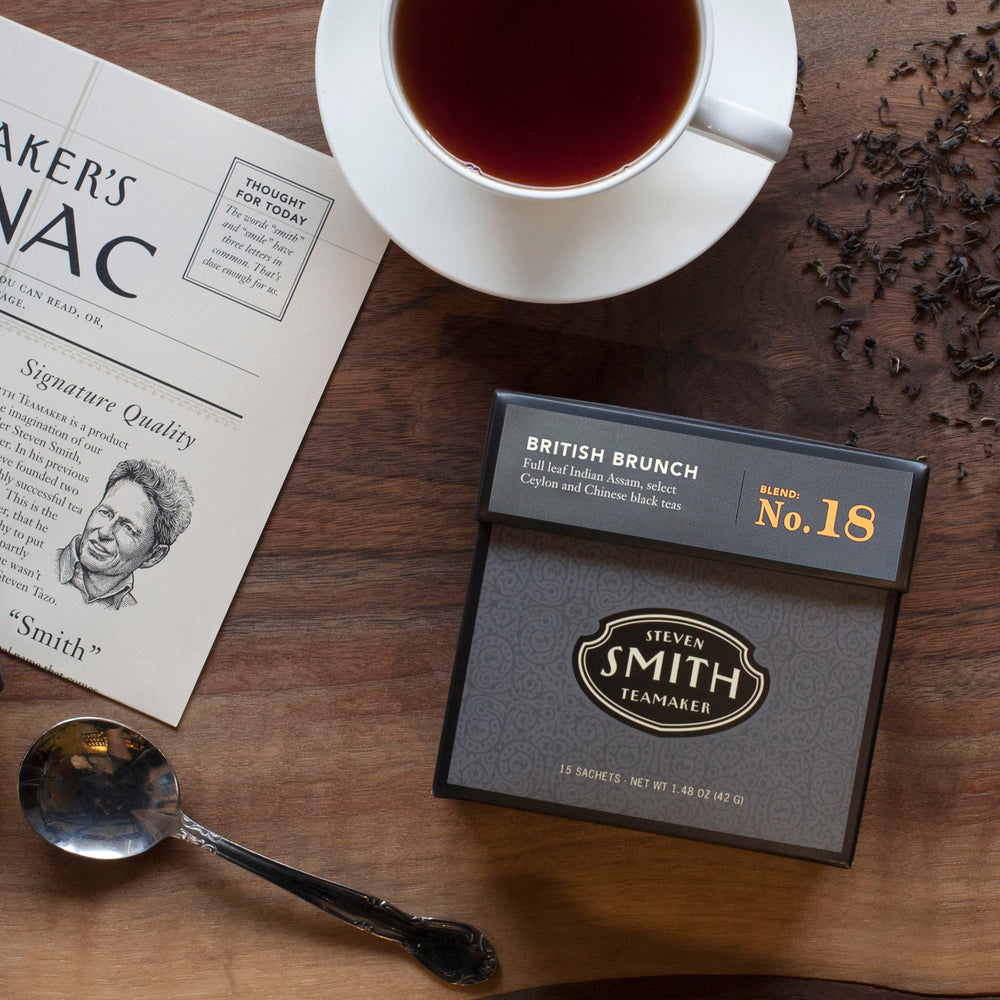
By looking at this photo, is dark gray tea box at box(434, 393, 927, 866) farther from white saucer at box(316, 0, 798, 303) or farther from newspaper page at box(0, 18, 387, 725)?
newspaper page at box(0, 18, 387, 725)

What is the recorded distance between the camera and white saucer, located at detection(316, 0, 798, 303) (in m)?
0.71

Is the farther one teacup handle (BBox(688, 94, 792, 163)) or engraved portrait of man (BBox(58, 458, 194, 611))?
engraved portrait of man (BBox(58, 458, 194, 611))

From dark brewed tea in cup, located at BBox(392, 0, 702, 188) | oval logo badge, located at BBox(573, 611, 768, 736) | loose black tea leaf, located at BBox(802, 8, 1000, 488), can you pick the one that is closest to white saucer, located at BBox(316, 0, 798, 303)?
dark brewed tea in cup, located at BBox(392, 0, 702, 188)

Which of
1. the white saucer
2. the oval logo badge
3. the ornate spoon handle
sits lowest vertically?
the ornate spoon handle

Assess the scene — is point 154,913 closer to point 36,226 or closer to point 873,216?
point 36,226

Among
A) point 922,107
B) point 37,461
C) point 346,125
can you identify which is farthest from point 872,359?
point 37,461

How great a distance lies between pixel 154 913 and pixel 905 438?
82 cm

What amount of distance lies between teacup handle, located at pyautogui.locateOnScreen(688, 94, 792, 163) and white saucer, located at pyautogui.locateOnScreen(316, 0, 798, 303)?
7cm

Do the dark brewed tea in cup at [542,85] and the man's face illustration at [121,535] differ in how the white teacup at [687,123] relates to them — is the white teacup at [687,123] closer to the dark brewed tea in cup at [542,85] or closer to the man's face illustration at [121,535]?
the dark brewed tea in cup at [542,85]

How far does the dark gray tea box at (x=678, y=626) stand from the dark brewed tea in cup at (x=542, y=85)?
19cm

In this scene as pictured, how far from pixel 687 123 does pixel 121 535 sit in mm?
603

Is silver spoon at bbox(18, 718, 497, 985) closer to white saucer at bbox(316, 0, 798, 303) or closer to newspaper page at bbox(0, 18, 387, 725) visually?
newspaper page at bbox(0, 18, 387, 725)

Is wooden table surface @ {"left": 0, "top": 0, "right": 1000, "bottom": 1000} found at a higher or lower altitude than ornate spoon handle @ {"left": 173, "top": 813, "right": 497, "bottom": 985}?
higher

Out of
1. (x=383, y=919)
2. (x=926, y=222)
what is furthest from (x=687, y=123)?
(x=383, y=919)
